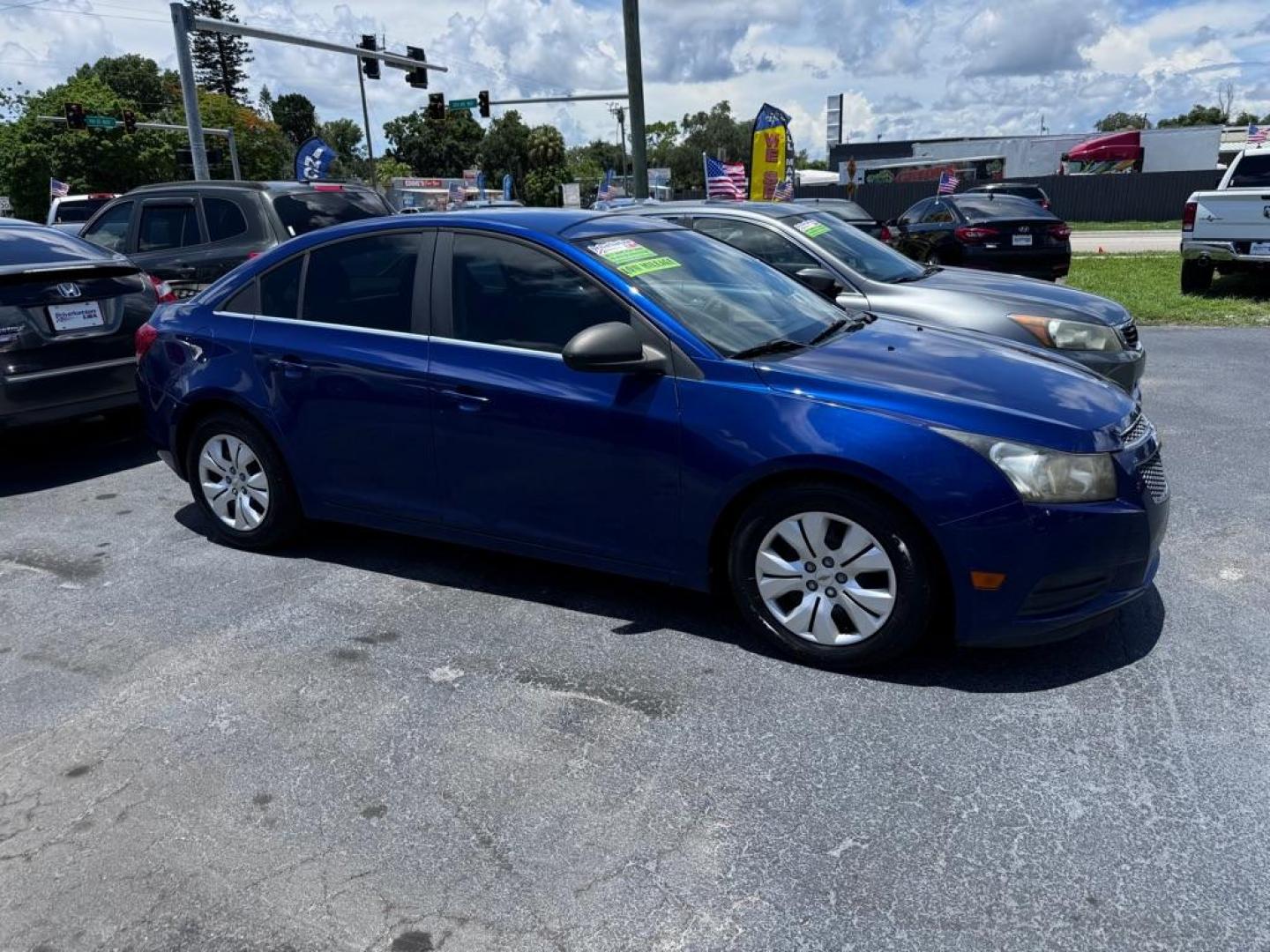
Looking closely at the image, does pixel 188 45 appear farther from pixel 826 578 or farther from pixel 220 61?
pixel 220 61

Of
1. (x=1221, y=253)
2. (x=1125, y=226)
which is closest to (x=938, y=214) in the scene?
(x=1221, y=253)

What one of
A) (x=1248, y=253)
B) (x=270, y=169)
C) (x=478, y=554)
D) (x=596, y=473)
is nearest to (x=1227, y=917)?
(x=596, y=473)

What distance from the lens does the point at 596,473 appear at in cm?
382

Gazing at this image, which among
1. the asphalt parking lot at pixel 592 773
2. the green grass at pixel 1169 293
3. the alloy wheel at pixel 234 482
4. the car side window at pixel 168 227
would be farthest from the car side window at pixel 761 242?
the green grass at pixel 1169 293

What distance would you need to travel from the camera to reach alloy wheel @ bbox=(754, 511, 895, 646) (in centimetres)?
340

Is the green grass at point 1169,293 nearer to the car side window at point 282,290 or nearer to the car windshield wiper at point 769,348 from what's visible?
the car windshield wiper at point 769,348

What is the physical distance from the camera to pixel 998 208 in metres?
14.0

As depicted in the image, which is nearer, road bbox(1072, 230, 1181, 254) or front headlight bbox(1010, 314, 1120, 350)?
front headlight bbox(1010, 314, 1120, 350)

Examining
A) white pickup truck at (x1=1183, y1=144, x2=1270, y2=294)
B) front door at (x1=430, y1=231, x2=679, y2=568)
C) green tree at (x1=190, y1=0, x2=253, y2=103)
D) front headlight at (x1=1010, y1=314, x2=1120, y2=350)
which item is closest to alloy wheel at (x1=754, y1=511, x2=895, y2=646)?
front door at (x1=430, y1=231, x2=679, y2=568)

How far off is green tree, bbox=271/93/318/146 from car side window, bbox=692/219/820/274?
109 metres

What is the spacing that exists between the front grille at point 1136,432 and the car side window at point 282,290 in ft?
11.7

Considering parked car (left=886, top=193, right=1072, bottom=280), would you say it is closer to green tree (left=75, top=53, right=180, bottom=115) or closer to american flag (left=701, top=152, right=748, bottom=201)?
american flag (left=701, top=152, right=748, bottom=201)

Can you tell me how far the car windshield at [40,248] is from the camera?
6375mm

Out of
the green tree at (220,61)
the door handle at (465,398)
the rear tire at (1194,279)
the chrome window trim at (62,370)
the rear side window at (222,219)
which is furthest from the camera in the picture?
the green tree at (220,61)
